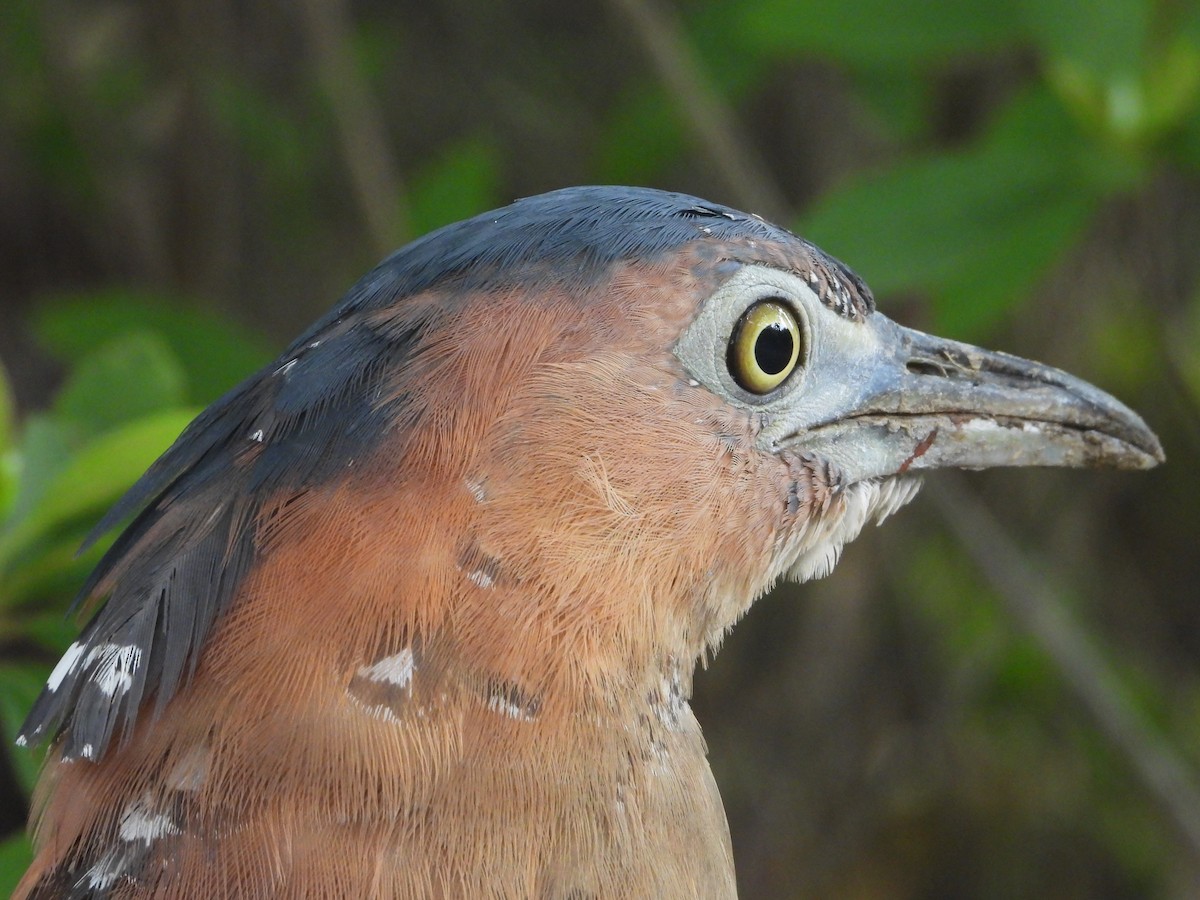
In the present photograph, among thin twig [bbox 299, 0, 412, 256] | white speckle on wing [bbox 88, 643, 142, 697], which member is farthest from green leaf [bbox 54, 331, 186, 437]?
thin twig [bbox 299, 0, 412, 256]

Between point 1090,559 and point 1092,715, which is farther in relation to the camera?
point 1090,559

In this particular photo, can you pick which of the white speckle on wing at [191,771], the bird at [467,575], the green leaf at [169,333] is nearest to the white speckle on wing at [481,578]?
the bird at [467,575]

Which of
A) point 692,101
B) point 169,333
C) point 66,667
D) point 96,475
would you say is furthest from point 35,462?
point 692,101

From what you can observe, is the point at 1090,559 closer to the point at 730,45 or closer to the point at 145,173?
the point at 730,45

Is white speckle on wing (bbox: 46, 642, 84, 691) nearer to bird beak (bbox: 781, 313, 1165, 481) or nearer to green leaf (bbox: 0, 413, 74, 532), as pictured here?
green leaf (bbox: 0, 413, 74, 532)

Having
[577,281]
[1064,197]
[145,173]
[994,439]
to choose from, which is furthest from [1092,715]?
[145,173]

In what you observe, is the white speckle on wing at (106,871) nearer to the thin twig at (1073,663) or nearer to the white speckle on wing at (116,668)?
the white speckle on wing at (116,668)
